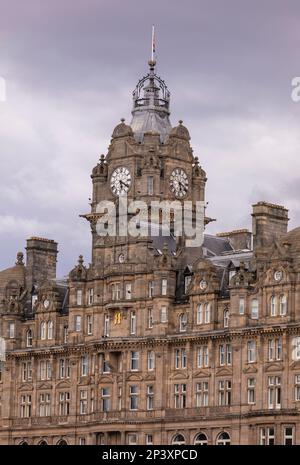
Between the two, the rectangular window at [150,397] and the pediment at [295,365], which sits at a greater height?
the pediment at [295,365]

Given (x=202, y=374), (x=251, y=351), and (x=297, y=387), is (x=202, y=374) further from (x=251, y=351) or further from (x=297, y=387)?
(x=297, y=387)

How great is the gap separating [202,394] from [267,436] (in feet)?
30.3

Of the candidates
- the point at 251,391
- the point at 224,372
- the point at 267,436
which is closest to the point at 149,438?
the point at 224,372

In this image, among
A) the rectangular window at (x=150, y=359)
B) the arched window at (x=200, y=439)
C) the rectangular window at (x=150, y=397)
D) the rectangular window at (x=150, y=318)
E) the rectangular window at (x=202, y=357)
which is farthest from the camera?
the rectangular window at (x=150, y=318)

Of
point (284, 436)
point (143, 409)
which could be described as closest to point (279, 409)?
point (284, 436)

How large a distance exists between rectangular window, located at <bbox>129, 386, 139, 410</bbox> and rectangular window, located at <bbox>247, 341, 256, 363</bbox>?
11975 millimetres

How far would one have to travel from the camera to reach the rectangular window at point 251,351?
630 feet

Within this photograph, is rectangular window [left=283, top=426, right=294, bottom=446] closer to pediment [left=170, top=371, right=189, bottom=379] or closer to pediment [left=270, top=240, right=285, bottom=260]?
pediment [left=170, top=371, right=189, bottom=379]

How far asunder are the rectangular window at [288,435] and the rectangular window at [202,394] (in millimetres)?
10004

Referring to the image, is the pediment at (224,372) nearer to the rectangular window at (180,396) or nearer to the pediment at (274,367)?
the rectangular window at (180,396)

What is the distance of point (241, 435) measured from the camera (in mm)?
190500

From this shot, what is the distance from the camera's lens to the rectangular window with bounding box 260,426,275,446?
18769cm

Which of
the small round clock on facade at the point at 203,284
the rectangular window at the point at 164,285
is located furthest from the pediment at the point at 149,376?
the small round clock on facade at the point at 203,284
